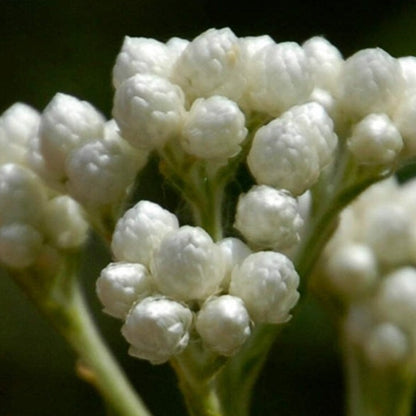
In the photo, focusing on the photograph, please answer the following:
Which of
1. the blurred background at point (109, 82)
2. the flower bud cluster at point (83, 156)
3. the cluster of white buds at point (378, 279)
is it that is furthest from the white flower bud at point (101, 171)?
the blurred background at point (109, 82)

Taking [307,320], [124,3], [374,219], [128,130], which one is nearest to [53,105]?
[128,130]

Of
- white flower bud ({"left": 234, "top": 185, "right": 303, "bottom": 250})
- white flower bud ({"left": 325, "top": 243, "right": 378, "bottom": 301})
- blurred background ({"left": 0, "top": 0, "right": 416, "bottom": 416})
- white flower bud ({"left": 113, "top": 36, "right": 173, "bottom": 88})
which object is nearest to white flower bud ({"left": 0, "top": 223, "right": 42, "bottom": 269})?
white flower bud ({"left": 113, "top": 36, "right": 173, "bottom": 88})

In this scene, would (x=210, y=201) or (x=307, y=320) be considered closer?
(x=210, y=201)

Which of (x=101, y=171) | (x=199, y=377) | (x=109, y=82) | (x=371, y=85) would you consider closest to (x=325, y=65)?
(x=371, y=85)

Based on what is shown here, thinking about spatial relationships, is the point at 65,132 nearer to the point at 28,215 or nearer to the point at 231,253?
the point at 28,215

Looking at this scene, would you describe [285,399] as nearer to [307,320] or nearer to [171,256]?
[307,320]

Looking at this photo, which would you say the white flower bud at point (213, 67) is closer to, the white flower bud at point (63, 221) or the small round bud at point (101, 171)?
the small round bud at point (101, 171)
